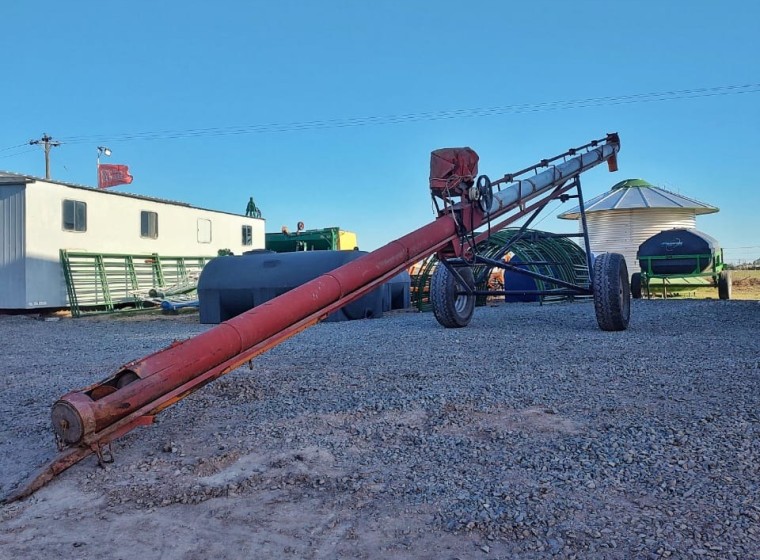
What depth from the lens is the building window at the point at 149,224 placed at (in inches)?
735

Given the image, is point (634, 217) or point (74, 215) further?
point (634, 217)

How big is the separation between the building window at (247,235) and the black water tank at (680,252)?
13575 millimetres

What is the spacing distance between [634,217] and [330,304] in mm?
26077

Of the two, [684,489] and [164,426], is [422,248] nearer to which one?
[164,426]

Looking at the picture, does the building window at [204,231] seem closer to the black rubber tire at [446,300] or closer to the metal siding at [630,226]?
the black rubber tire at [446,300]

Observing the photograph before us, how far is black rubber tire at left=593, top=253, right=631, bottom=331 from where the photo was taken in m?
9.15

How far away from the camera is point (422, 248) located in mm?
6141

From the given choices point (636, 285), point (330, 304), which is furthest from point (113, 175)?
point (330, 304)

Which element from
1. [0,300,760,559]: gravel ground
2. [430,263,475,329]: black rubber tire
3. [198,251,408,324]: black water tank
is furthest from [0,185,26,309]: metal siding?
[430,263,475,329]: black rubber tire

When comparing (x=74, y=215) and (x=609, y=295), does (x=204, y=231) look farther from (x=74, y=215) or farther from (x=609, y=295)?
(x=609, y=295)

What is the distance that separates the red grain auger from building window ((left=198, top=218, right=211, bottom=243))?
41.8ft

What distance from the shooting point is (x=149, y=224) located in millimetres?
18922

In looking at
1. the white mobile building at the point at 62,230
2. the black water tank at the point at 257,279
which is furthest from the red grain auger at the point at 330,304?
the white mobile building at the point at 62,230

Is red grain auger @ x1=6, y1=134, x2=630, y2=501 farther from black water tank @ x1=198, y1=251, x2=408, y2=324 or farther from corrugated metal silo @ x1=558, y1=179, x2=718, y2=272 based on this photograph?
corrugated metal silo @ x1=558, y1=179, x2=718, y2=272
